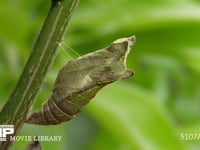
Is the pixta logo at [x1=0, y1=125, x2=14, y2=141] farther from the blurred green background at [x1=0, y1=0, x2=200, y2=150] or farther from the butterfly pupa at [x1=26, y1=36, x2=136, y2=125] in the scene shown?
the blurred green background at [x1=0, y1=0, x2=200, y2=150]

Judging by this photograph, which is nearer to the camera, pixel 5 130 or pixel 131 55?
pixel 5 130

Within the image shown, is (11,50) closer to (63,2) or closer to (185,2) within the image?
(185,2)

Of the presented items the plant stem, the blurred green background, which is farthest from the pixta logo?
the blurred green background

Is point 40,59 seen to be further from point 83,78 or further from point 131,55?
point 131,55

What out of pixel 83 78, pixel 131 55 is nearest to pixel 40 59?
pixel 83 78

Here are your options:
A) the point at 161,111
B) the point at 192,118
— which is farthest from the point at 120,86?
the point at 192,118

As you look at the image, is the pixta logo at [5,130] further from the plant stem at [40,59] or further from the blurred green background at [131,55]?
the blurred green background at [131,55]

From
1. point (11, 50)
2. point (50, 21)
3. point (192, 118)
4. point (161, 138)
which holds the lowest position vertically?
point (192, 118)

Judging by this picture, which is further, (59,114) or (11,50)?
(11,50)
